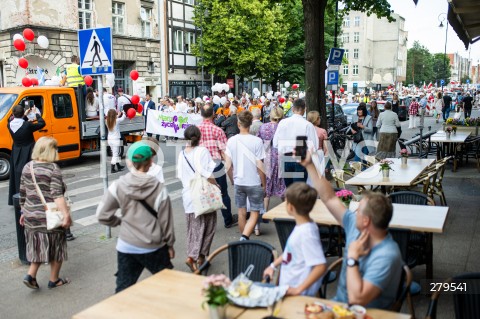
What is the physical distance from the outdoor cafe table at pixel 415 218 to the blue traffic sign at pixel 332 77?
30.3 feet

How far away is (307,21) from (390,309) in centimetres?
956

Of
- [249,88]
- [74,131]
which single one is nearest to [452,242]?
[74,131]

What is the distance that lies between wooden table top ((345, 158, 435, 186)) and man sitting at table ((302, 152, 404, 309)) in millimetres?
3996

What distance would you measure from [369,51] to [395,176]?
3575 inches

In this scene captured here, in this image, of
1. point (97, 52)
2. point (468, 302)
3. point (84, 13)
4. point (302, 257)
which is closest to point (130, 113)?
point (97, 52)

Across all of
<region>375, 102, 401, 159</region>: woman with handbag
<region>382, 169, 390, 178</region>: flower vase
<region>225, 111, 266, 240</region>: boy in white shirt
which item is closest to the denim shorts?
<region>225, 111, 266, 240</region>: boy in white shirt

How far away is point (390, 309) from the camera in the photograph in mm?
3322

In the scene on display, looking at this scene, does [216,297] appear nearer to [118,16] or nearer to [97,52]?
[97,52]

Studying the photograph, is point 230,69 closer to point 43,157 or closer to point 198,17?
point 198,17

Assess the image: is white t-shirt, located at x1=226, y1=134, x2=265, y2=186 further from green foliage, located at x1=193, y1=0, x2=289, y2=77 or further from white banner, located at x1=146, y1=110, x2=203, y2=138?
green foliage, located at x1=193, y1=0, x2=289, y2=77

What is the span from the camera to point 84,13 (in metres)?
28.6

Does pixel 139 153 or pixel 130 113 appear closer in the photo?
pixel 139 153

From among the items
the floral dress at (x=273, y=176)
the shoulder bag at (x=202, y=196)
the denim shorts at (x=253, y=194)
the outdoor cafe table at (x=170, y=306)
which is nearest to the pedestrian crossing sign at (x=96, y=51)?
the shoulder bag at (x=202, y=196)

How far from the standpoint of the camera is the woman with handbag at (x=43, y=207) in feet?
17.0
